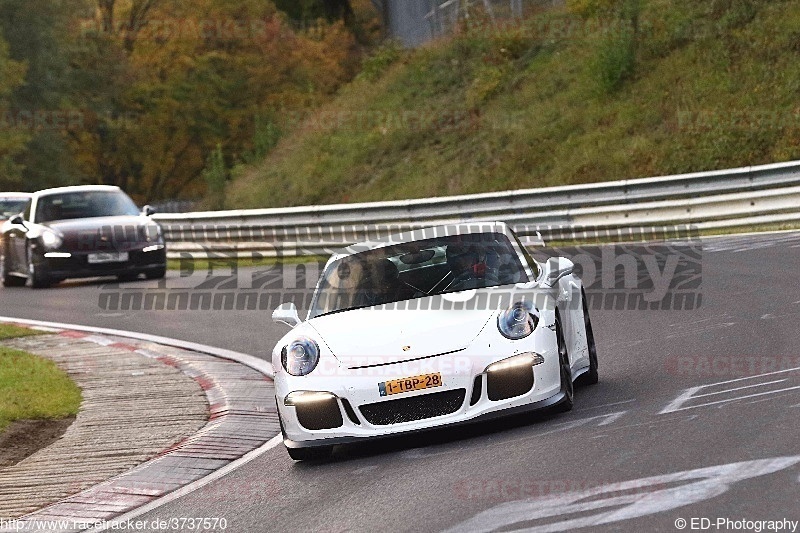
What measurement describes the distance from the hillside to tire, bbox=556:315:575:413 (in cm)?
1870

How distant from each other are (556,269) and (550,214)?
1522 cm

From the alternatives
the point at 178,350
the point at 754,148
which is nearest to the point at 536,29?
the point at 754,148

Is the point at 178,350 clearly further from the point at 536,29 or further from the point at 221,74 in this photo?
the point at 221,74

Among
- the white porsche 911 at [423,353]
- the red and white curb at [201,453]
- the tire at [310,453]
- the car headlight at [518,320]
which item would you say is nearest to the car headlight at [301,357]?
the white porsche 911 at [423,353]

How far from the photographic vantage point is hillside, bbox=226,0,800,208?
1148 inches

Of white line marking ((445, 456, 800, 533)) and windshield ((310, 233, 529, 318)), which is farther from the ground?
windshield ((310, 233, 529, 318))

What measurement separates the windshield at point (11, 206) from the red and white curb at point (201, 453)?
48.1 feet

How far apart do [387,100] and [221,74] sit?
65.2 ft

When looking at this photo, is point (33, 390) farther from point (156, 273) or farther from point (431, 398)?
point (156, 273)

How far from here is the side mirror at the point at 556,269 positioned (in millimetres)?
9564

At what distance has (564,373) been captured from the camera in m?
8.84

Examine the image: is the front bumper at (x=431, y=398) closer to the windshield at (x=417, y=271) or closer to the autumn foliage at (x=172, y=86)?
the windshield at (x=417, y=271)

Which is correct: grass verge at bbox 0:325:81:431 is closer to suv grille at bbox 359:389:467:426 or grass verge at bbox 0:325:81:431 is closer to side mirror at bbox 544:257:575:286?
suv grille at bbox 359:389:467:426

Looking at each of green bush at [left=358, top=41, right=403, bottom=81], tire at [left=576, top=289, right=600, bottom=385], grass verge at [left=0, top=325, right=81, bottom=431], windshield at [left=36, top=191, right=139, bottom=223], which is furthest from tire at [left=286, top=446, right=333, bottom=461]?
green bush at [left=358, top=41, right=403, bottom=81]
